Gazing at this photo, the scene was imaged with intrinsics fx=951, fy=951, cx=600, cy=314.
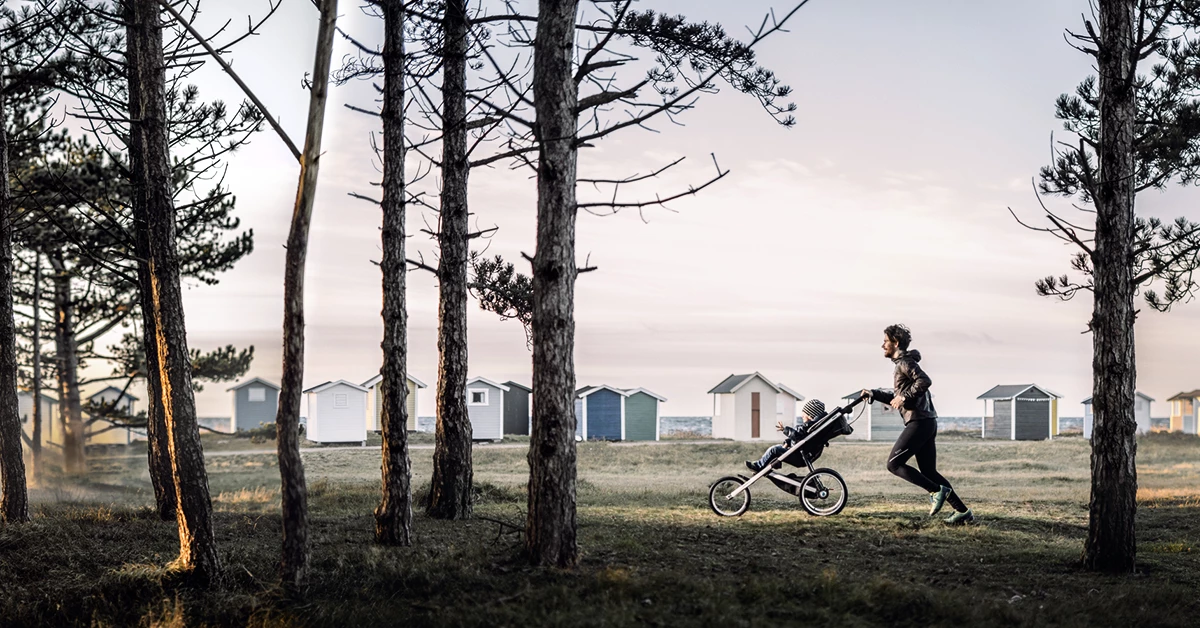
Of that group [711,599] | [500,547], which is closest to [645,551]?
[500,547]

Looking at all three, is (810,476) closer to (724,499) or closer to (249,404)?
(724,499)

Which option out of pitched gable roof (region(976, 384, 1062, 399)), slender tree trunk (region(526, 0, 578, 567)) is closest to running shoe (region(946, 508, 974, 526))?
slender tree trunk (region(526, 0, 578, 567))

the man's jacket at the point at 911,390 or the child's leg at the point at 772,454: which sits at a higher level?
the man's jacket at the point at 911,390

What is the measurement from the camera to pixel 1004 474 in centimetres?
2577

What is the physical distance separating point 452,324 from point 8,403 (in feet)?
19.7

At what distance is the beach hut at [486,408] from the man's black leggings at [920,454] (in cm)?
2902

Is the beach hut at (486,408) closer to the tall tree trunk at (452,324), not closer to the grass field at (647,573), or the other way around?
the grass field at (647,573)

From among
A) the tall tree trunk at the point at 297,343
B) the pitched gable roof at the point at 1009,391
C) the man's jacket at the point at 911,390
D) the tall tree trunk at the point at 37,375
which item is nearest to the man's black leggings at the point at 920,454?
the man's jacket at the point at 911,390

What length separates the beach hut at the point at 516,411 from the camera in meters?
42.5

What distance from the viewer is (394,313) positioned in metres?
9.26

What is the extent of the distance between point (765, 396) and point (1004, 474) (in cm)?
1645

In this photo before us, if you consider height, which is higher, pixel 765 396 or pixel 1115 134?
pixel 1115 134

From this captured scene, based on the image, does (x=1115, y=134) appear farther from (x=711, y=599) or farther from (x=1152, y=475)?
(x=1152, y=475)

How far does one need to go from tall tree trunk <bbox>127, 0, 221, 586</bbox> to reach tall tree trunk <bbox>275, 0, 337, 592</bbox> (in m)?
0.84
